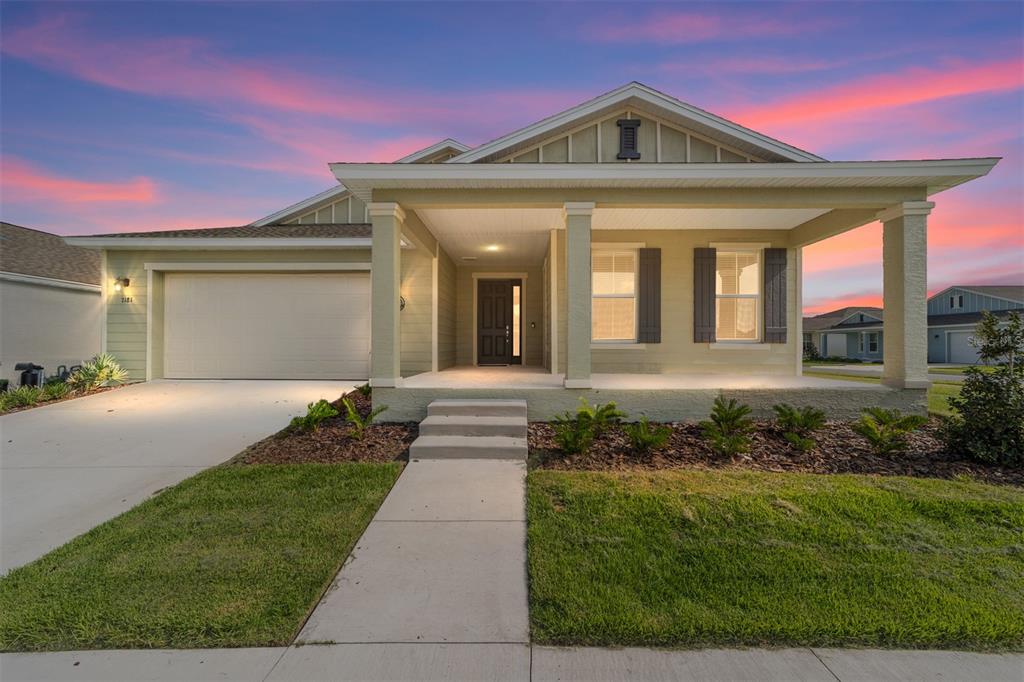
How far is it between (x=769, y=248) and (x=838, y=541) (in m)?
6.48

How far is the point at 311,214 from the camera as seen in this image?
11.7 m

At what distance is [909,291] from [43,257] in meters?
18.7

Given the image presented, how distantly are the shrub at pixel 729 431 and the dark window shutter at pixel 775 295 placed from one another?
11.9 feet

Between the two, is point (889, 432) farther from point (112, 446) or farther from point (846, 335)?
point (846, 335)

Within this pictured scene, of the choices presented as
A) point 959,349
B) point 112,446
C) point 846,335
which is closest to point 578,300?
point 112,446

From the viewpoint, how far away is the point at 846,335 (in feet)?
102

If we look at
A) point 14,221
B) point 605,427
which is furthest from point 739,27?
point 14,221

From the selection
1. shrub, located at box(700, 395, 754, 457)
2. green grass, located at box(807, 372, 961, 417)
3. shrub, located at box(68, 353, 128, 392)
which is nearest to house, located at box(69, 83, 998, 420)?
shrub, located at box(68, 353, 128, 392)

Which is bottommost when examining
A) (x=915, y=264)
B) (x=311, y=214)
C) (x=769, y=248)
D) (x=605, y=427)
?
(x=605, y=427)

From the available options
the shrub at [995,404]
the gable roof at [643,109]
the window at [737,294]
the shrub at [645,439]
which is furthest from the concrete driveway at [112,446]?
the shrub at [995,404]

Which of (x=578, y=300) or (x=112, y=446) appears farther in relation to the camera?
(x=578, y=300)

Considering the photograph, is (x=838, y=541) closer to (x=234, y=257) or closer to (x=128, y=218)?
(x=234, y=257)

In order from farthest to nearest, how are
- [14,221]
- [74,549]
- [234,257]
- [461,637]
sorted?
1. [14,221]
2. [234,257]
3. [74,549]
4. [461,637]

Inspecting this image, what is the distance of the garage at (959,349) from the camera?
22594mm
